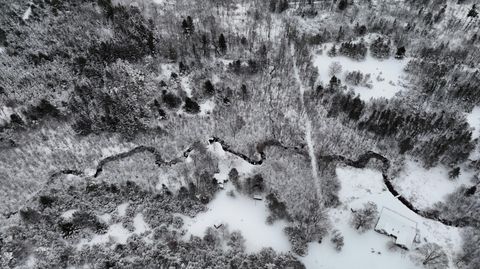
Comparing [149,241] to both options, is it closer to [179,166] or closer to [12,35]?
[179,166]

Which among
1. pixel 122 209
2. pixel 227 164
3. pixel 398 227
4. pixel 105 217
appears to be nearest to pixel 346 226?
pixel 398 227

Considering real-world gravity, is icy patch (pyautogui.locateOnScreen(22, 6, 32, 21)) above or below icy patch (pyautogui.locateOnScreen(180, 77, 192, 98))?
above

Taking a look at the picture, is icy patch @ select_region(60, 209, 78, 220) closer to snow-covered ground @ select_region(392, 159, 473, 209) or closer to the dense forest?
the dense forest

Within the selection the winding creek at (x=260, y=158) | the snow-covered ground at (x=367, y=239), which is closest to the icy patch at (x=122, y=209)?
the winding creek at (x=260, y=158)

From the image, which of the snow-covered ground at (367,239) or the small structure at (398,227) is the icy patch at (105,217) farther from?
the small structure at (398,227)

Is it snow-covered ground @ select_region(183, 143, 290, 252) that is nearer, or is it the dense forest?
snow-covered ground @ select_region(183, 143, 290, 252)

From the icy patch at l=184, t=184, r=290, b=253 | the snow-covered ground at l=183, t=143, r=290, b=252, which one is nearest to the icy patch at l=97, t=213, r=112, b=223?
the snow-covered ground at l=183, t=143, r=290, b=252

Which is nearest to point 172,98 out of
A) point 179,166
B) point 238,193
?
point 179,166
